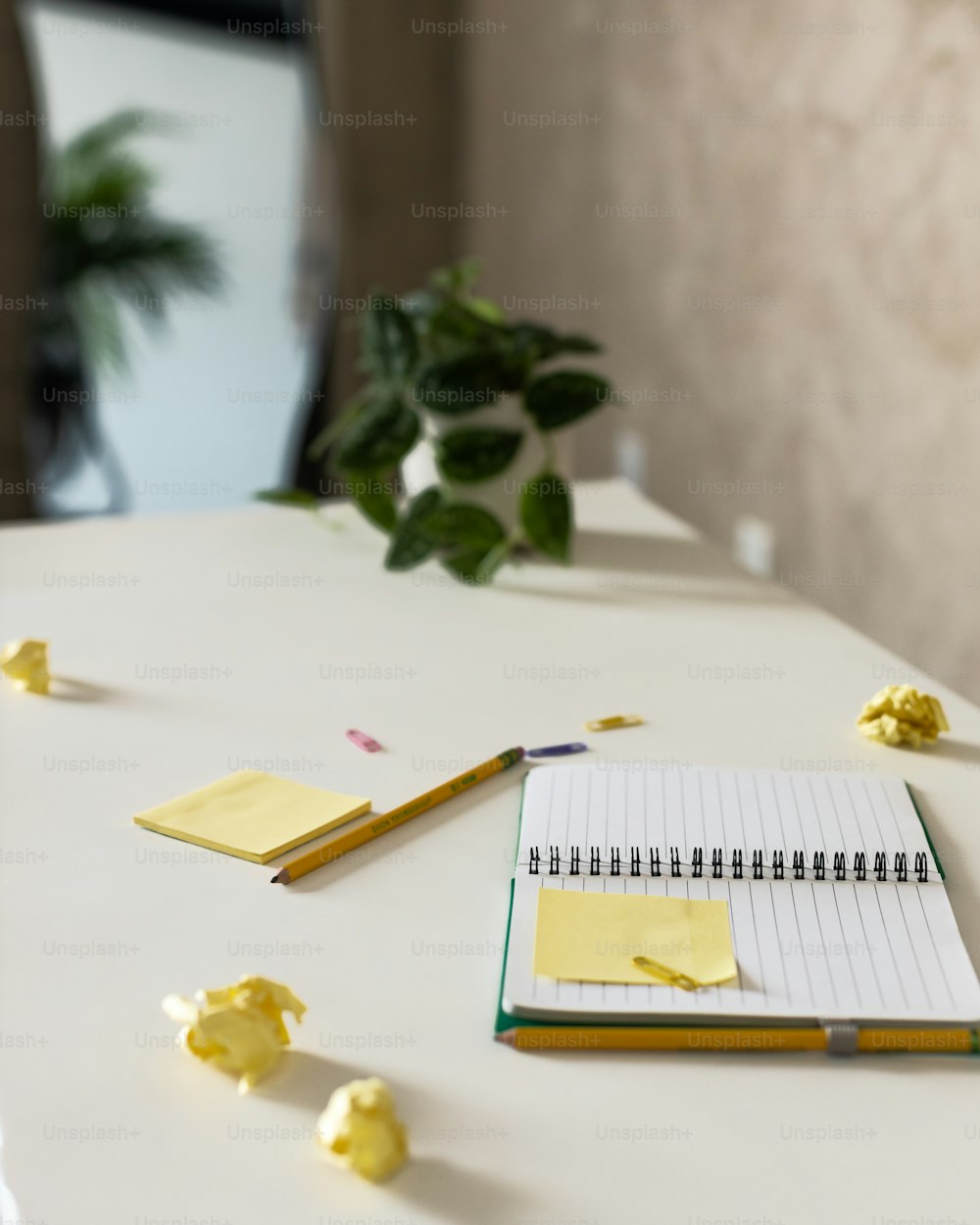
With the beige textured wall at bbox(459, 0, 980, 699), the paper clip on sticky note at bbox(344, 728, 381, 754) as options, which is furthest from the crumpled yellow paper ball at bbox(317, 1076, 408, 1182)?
the beige textured wall at bbox(459, 0, 980, 699)

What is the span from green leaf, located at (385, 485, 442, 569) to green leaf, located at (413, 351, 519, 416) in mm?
105

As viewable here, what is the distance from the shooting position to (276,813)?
81cm

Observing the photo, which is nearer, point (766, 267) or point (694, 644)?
point (694, 644)

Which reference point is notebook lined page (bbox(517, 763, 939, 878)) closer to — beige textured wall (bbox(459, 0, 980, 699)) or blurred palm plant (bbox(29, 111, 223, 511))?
beige textured wall (bbox(459, 0, 980, 699))

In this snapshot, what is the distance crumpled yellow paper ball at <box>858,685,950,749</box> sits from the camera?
92cm

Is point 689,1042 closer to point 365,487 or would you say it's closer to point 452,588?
point 452,588

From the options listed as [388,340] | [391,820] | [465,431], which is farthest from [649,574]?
[391,820]

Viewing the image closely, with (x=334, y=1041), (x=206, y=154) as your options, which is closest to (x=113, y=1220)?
(x=334, y=1041)

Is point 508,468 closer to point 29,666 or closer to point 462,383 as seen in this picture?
point 462,383

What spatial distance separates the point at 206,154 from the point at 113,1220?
277cm

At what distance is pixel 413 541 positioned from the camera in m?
1.30

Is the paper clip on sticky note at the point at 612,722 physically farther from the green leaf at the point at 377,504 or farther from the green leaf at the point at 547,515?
the green leaf at the point at 377,504

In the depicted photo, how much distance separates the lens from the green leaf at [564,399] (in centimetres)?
133

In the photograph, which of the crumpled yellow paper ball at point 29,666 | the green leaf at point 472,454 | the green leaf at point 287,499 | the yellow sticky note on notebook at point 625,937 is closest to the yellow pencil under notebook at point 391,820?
the yellow sticky note on notebook at point 625,937
